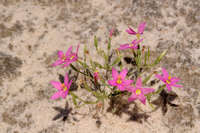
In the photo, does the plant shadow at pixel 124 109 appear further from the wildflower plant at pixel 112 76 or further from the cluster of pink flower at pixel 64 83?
the cluster of pink flower at pixel 64 83

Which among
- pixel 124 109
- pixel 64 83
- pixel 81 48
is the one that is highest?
pixel 81 48

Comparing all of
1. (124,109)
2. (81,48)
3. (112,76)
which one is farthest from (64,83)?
(81,48)

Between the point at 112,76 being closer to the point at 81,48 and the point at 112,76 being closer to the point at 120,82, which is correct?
the point at 120,82

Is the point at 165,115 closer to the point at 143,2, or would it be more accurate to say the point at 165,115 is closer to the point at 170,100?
the point at 170,100

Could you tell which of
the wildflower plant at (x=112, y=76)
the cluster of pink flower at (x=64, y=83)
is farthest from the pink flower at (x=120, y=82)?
the cluster of pink flower at (x=64, y=83)

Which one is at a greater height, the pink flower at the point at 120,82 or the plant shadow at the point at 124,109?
the pink flower at the point at 120,82

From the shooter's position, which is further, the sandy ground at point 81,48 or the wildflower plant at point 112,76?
the sandy ground at point 81,48

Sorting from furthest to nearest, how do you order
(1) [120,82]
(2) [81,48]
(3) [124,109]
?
(2) [81,48]
(3) [124,109]
(1) [120,82]

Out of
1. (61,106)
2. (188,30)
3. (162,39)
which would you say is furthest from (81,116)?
(188,30)

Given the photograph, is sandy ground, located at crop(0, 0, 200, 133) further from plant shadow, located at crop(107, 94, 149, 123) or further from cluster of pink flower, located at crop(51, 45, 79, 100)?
cluster of pink flower, located at crop(51, 45, 79, 100)
